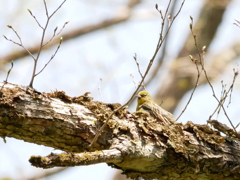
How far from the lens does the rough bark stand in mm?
3549

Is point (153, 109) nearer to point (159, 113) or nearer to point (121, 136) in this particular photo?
point (159, 113)

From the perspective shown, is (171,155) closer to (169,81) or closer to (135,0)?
(169,81)

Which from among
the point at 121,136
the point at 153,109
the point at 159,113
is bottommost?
the point at 121,136

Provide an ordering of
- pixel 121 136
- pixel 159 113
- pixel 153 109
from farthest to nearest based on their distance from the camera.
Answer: pixel 153 109, pixel 159 113, pixel 121 136

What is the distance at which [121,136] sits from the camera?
379cm

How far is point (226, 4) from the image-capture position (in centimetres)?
1143

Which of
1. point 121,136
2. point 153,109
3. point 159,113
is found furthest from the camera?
point 153,109

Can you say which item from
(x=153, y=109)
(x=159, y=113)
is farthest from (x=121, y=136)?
(x=153, y=109)

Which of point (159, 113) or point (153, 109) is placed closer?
point (159, 113)

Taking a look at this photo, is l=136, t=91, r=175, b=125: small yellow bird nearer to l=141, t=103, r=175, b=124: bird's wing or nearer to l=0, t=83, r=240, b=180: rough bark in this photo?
l=141, t=103, r=175, b=124: bird's wing

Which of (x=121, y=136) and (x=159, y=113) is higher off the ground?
(x=159, y=113)

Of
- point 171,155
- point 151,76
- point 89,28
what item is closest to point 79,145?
point 171,155

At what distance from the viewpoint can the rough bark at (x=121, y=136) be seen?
11.6 feet

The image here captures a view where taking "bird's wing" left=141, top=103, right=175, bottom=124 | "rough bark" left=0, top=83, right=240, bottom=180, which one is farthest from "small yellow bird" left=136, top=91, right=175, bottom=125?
"rough bark" left=0, top=83, right=240, bottom=180
